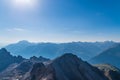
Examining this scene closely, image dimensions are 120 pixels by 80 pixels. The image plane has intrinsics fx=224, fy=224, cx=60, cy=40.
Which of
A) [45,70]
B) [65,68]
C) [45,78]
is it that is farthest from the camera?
[65,68]

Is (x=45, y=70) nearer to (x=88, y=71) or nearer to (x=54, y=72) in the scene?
(x=54, y=72)

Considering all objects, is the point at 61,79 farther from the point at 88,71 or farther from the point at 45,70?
the point at 88,71

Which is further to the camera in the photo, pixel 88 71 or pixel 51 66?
pixel 88 71

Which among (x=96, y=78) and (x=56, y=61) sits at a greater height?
(x=56, y=61)

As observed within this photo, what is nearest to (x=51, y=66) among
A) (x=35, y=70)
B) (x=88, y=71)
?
(x=35, y=70)

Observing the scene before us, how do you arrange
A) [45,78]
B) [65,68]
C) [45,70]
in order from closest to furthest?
[45,78] < [45,70] < [65,68]

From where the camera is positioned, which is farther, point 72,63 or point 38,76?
point 72,63

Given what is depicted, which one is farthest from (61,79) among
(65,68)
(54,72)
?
(65,68)

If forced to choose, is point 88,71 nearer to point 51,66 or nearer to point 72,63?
point 72,63

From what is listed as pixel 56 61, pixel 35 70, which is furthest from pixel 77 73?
pixel 35 70
